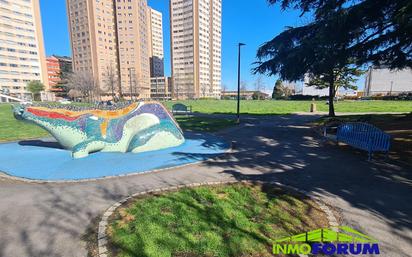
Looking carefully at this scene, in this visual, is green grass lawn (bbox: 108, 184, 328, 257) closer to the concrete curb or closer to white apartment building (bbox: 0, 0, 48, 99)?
the concrete curb

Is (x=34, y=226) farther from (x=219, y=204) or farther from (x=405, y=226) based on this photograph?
(x=405, y=226)

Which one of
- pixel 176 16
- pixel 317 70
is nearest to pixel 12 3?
pixel 176 16

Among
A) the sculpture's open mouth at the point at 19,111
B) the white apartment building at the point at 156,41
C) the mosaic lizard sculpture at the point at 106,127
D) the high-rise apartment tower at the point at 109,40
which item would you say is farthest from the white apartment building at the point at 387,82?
the white apartment building at the point at 156,41

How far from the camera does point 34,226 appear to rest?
402 cm

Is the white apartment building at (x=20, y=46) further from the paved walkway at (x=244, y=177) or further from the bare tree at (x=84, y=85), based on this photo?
the paved walkway at (x=244, y=177)

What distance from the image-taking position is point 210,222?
158 inches

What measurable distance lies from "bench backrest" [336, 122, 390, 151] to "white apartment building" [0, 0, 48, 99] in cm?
9183

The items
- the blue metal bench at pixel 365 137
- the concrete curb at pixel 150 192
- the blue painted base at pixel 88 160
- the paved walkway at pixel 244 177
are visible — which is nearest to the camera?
the concrete curb at pixel 150 192

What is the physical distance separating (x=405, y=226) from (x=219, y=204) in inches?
129

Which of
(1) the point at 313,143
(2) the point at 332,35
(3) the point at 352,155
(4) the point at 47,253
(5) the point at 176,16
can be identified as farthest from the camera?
(5) the point at 176,16

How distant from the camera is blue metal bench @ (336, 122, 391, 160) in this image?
7.49 meters

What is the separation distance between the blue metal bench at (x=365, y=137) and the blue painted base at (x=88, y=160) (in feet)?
16.1

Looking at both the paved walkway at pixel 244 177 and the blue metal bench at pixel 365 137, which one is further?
the blue metal bench at pixel 365 137

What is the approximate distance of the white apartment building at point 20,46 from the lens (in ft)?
246
